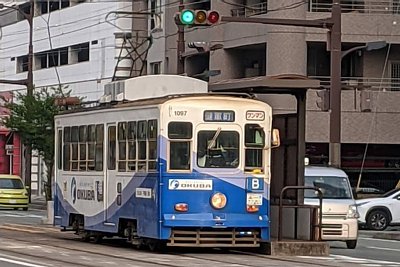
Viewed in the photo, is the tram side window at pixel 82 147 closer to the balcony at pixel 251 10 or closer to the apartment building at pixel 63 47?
the balcony at pixel 251 10

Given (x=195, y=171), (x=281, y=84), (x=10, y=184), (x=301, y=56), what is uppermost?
(x=301, y=56)

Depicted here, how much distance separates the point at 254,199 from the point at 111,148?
328 centimetres

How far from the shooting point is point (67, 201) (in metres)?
24.9

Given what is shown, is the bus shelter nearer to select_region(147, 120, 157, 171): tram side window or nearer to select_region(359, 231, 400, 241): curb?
select_region(147, 120, 157, 171): tram side window

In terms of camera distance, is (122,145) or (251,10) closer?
(122,145)

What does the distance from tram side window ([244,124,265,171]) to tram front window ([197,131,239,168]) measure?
0.21 meters

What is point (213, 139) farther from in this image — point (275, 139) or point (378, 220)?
point (378, 220)

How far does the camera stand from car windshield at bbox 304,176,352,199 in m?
26.5

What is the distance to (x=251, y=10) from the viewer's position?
4806cm

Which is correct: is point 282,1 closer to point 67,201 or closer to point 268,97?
point 268,97

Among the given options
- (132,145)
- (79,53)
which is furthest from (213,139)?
(79,53)

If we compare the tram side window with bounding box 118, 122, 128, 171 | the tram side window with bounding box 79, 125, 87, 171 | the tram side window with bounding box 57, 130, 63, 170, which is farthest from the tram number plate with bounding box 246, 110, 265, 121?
the tram side window with bounding box 57, 130, 63, 170

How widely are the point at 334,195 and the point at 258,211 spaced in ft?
18.9

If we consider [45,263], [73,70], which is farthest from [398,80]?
[45,263]
